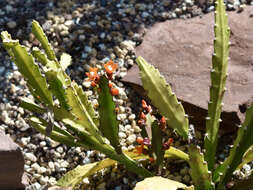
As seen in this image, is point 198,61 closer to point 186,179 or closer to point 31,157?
point 186,179

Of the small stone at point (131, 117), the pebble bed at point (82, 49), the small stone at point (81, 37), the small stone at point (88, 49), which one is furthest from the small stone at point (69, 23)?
the small stone at point (131, 117)

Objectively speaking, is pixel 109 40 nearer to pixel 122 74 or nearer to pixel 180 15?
pixel 122 74

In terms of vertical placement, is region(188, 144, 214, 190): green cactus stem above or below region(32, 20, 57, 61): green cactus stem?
below

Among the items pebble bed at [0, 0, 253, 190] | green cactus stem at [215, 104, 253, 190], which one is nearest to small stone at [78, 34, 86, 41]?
pebble bed at [0, 0, 253, 190]

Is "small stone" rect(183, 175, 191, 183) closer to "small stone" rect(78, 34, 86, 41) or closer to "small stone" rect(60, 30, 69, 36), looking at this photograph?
"small stone" rect(78, 34, 86, 41)

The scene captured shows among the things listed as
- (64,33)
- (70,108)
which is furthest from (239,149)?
(64,33)

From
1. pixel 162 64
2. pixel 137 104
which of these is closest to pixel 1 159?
pixel 137 104
